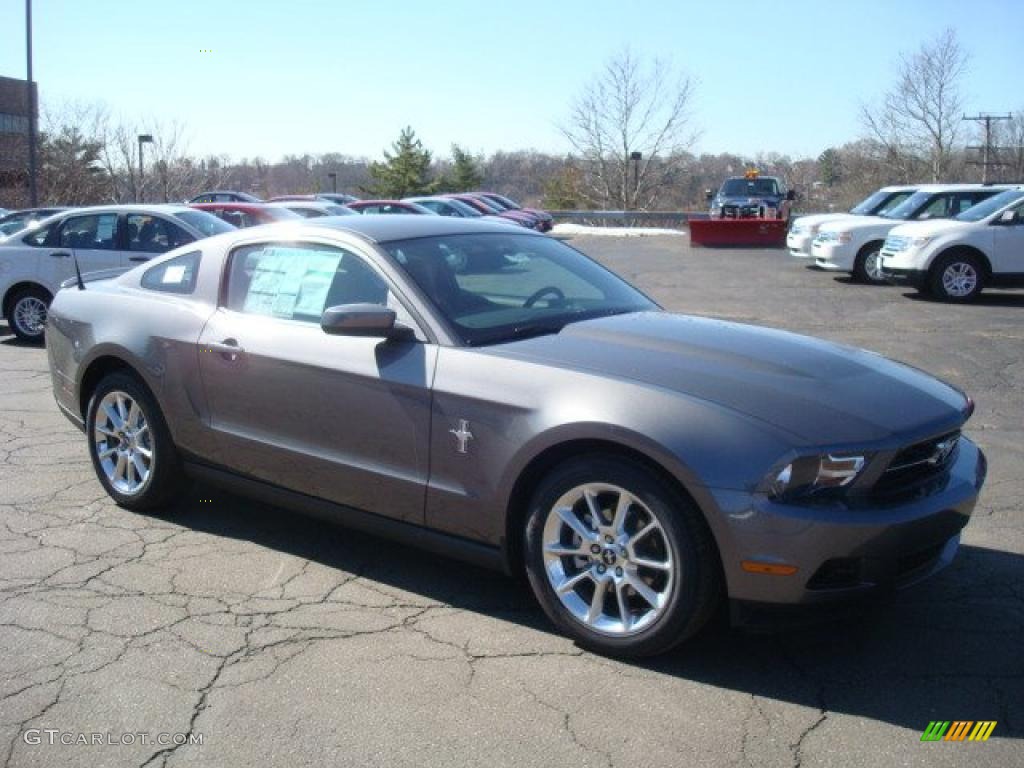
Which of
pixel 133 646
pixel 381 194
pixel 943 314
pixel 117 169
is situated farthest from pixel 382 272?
pixel 381 194

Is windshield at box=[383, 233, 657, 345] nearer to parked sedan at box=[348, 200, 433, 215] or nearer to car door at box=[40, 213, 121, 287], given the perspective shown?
car door at box=[40, 213, 121, 287]

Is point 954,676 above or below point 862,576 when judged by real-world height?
below

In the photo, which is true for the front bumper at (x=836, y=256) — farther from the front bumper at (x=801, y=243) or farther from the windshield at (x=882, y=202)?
the front bumper at (x=801, y=243)

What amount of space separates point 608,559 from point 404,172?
240 ft

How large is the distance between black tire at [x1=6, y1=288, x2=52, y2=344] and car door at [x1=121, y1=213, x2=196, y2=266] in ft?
4.11

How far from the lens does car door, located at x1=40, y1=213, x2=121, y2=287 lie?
11.6 metres

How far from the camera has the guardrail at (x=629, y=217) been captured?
168 ft

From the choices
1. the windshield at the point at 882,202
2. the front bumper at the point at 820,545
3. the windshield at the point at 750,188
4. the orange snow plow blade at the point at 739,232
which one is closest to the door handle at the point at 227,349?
the front bumper at the point at 820,545

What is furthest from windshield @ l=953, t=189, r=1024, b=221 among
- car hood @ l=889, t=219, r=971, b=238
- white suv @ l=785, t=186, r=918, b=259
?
white suv @ l=785, t=186, r=918, b=259

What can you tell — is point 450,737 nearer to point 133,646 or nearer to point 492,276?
point 133,646

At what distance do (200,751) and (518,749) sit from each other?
97 cm

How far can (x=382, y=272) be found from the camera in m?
4.53

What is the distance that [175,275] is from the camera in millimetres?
5457

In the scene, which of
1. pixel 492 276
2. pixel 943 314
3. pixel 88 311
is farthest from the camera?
pixel 943 314
